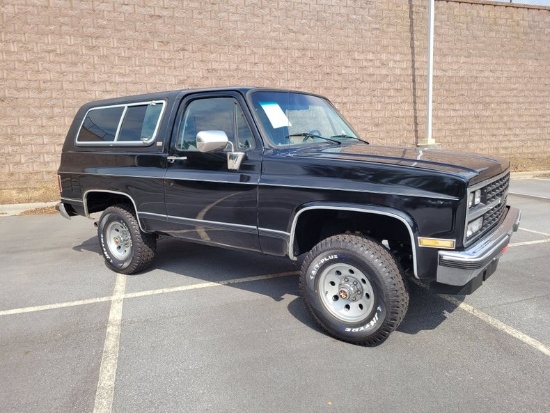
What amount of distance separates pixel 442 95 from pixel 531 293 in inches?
434

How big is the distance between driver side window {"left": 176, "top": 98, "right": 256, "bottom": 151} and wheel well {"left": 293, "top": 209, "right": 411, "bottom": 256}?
842mm

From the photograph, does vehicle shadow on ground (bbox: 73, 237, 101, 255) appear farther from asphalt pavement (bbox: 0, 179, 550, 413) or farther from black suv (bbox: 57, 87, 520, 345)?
black suv (bbox: 57, 87, 520, 345)

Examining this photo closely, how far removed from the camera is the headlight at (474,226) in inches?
118

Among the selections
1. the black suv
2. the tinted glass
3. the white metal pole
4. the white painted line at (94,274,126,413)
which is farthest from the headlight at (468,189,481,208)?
the white metal pole

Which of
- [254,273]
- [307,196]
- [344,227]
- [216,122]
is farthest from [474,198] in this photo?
[254,273]

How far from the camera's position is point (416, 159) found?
333 cm

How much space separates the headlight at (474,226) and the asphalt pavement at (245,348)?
2.93 feet

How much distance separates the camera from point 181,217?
430cm

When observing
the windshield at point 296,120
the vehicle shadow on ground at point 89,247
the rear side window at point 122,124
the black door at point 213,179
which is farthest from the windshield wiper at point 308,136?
the vehicle shadow on ground at point 89,247

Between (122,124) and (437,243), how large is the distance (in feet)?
12.2

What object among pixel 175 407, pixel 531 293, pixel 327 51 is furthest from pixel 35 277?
pixel 327 51

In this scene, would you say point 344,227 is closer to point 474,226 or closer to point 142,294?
point 474,226

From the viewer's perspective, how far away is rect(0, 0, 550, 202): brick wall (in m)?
10.1

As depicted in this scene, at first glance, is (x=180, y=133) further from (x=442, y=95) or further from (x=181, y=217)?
(x=442, y=95)
